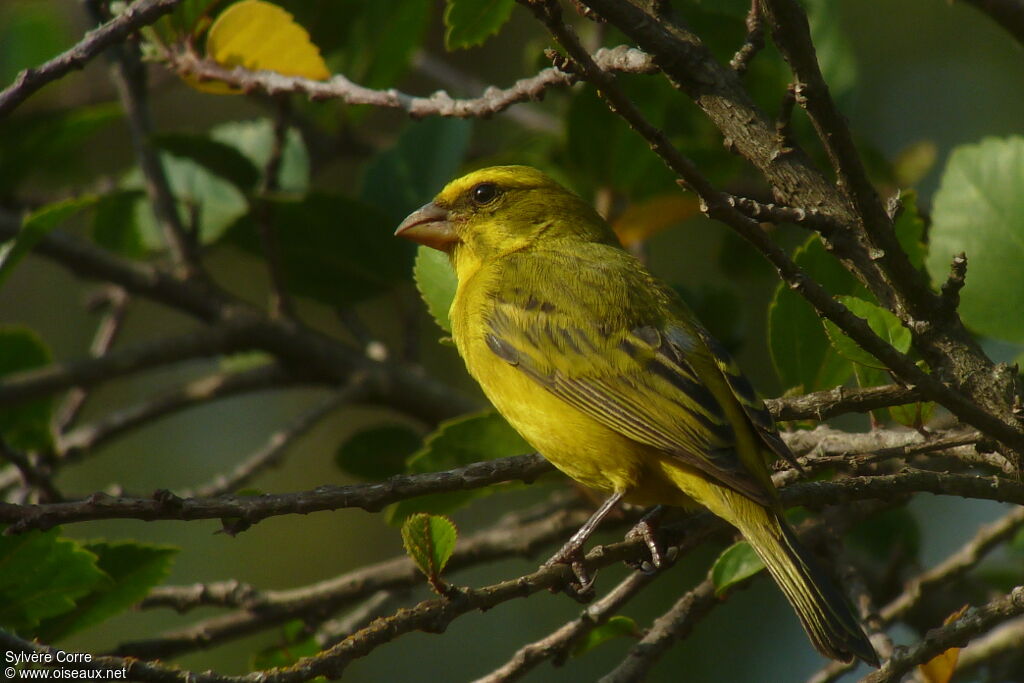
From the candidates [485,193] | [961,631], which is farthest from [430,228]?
[961,631]

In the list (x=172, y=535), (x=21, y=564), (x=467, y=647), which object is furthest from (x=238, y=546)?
(x=21, y=564)

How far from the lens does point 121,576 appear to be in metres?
3.08

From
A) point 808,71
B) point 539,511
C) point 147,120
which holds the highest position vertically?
point 147,120

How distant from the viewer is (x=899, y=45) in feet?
28.5

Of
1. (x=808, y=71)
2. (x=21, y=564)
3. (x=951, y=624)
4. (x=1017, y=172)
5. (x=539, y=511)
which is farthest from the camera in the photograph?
(x=539, y=511)

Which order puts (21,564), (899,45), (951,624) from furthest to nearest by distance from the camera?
(899,45)
(21,564)
(951,624)

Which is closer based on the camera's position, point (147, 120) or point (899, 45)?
point (147, 120)

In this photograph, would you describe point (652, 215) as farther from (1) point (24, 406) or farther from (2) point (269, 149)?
(1) point (24, 406)

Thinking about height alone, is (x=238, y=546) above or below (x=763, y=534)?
below

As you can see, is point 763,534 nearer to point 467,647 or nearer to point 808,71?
point 808,71

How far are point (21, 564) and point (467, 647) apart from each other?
18.2 ft

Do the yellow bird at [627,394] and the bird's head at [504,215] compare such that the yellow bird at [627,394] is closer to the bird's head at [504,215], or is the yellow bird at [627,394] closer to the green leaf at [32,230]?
the bird's head at [504,215]

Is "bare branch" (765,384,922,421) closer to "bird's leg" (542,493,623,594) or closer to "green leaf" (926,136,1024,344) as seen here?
"bird's leg" (542,493,623,594)

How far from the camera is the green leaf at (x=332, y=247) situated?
4141 mm
